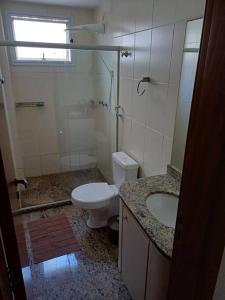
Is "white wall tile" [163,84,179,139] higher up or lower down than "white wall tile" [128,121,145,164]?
higher up

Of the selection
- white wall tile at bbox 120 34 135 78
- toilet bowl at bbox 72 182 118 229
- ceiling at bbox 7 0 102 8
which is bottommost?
toilet bowl at bbox 72 182 118 229

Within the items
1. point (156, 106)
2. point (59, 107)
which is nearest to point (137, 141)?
point (156, 106)

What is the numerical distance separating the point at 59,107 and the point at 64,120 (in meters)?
0.19

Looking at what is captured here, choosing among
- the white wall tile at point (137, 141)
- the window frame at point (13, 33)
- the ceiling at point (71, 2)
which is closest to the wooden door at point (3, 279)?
the white wall tile at point (137, 141)

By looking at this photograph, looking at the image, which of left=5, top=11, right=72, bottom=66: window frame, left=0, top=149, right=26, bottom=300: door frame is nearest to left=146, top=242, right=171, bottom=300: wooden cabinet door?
left=0, top=149, right=26, bottom=300: door frame

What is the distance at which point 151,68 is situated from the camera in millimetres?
1849

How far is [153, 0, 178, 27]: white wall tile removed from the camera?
4.96 feet

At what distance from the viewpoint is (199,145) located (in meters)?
0.67

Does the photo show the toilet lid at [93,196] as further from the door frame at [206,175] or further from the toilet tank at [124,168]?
the door frame at [206,175]

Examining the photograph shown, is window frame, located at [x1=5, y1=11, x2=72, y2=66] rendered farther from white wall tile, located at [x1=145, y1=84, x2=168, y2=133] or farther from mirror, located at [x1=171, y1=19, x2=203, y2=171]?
mirror, located at [x1=171, y1=19, x2=203, y2=171]

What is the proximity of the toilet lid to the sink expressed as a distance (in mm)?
796

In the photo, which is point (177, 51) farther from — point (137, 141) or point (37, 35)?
point (37, 35)

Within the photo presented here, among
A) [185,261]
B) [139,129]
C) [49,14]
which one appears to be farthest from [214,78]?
[49,14]

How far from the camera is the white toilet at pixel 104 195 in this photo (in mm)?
2211
